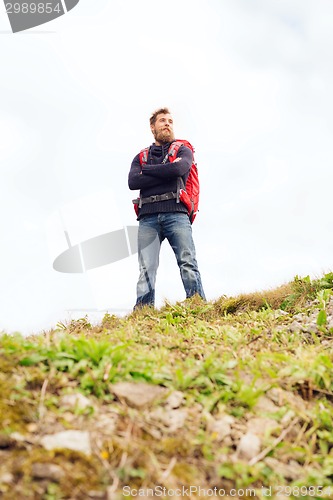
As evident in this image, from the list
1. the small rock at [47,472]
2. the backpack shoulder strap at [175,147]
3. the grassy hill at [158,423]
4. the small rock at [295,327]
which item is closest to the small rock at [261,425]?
the grassy hill at [158,423]

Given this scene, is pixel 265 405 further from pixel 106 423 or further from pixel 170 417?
pixel 106 423

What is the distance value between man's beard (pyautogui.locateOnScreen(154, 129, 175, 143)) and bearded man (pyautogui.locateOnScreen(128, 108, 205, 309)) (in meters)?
0.39

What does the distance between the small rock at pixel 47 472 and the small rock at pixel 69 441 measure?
0.46ft

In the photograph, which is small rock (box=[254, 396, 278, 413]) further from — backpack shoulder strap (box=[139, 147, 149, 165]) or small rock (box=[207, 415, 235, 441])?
backpack shoulder strap (box=[139, 147, 149, 165])

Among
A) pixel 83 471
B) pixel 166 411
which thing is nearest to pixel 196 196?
pixel 166 411

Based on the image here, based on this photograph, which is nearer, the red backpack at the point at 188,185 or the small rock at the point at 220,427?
the small rock at the point at 220,427

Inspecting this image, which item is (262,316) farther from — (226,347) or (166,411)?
(166,411)

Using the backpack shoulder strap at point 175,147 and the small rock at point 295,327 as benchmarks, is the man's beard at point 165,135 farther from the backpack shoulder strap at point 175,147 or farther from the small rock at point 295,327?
the small rock at point 295,327

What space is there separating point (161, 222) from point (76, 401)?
19.8 feet

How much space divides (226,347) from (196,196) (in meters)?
5.02

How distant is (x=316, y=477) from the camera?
9.62 feet

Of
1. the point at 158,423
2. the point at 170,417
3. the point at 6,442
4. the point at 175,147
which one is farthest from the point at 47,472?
the point at 175,147

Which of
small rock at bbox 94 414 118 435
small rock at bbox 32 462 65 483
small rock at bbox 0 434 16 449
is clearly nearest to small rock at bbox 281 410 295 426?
small rock at bbox 94 414 118 435

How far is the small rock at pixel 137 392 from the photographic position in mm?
3070
